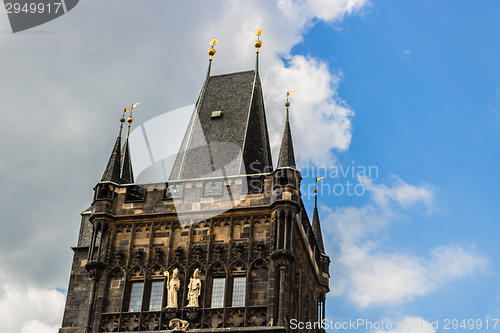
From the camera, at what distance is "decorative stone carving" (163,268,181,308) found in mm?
30734

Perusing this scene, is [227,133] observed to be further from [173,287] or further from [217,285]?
[173,287]

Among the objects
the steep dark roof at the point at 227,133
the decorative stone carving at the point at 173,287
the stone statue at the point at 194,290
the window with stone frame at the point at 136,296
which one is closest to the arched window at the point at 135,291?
the window with stone frame at the point at 136,296

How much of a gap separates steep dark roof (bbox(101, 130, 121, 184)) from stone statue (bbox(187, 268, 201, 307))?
5.17 metres

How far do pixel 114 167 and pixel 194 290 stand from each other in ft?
20.4

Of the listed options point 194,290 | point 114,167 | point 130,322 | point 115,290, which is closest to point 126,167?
point 114,167

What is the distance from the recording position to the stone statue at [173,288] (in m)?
30.7

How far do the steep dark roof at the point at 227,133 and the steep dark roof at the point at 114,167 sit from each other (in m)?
2.19

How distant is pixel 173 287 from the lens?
102ft

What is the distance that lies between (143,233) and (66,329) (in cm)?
425

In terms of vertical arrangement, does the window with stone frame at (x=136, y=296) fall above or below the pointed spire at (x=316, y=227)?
below

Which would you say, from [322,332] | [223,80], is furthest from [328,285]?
[223,80]

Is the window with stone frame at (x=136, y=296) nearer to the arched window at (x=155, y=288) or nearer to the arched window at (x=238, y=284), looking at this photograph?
the arched window at (x=155, y=288)

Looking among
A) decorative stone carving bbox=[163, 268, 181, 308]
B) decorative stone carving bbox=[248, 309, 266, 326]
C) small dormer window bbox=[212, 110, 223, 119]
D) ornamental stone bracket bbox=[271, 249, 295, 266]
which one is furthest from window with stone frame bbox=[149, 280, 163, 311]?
small dormer window bbox=[212, 110, 223, 119]

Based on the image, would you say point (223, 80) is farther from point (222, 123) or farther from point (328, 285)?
point (328, 285)
